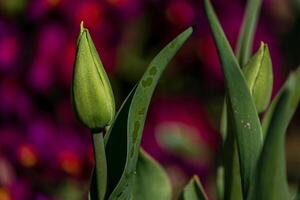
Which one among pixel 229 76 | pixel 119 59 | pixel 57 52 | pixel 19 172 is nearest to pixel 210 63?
pixel 119 59

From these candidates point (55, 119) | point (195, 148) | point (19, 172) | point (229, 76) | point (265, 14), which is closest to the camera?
point (229, 76)

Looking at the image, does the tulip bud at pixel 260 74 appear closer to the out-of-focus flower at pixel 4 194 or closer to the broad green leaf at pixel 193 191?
the broad green leaf at pixel 193 191

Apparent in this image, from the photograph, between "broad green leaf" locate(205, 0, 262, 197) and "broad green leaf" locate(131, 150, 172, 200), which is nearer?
"broad green leaf" locate(205, 0, 262, 197)

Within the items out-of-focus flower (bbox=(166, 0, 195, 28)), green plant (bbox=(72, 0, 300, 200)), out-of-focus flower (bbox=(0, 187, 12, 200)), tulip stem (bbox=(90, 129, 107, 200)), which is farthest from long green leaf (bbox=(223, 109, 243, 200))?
out-of-focus flower (bbox=(166, 0, 195, 28))

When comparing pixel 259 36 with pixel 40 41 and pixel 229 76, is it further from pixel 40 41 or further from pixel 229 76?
pixel 229 76

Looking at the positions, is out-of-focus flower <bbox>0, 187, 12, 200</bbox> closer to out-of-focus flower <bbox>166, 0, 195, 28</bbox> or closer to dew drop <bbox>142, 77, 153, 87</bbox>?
out-of-focus flower <bbox>166, 0, 195, 28</bbox>

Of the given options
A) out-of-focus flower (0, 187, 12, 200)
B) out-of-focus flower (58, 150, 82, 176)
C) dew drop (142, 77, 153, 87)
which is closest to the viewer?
dew drop (142, 77, 153, 87)

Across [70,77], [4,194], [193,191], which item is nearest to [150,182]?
[193,191]
